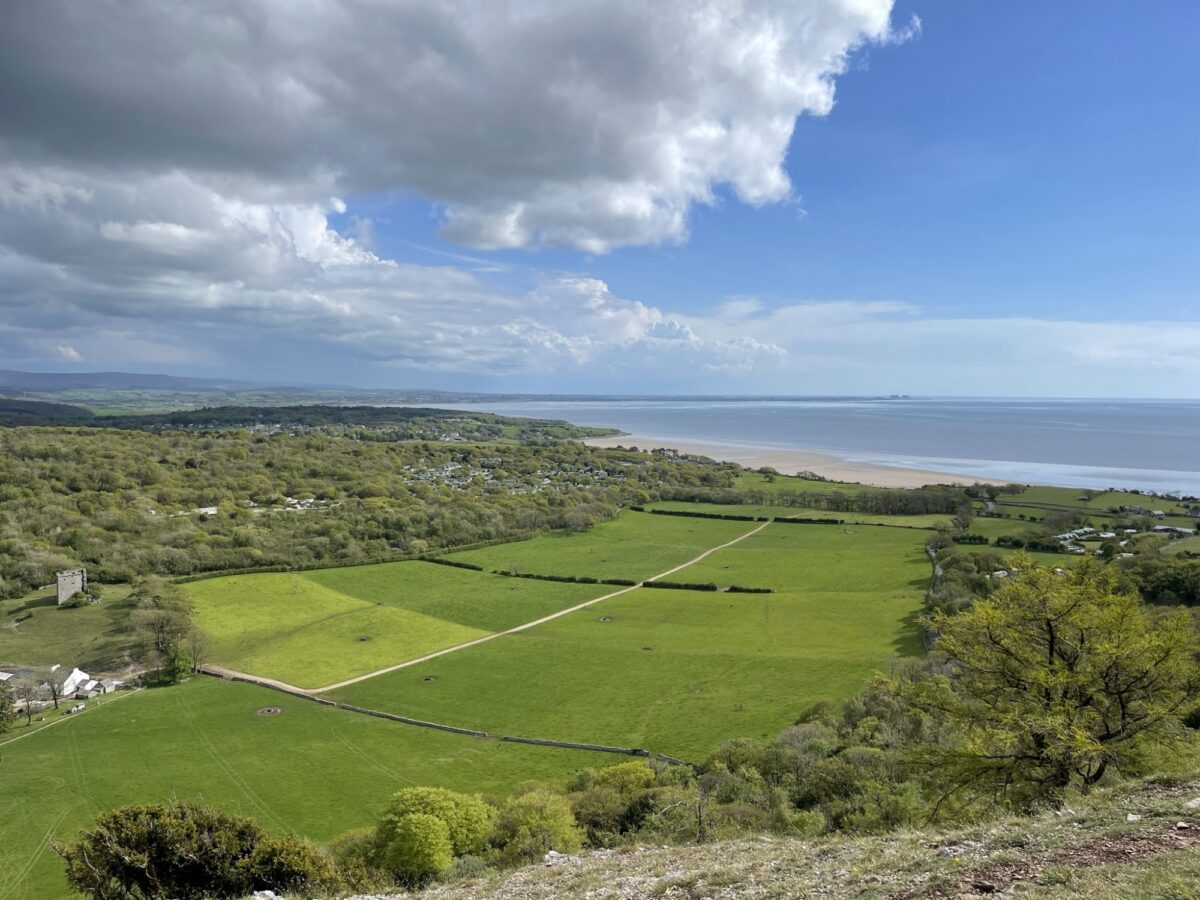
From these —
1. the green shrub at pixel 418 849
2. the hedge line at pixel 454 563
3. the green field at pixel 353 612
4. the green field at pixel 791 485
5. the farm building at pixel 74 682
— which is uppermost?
the green field at pixel 791 485

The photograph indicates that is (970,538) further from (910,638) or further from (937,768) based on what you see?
(937,768)

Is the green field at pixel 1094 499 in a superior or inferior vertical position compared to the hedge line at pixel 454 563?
superior

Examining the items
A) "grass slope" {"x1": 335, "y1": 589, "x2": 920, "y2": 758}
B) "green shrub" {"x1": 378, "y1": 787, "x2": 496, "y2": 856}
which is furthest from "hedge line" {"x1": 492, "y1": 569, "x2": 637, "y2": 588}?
"green shrub" {"x1": 378, "y1": 787, "x2": 496, "y2": 856}

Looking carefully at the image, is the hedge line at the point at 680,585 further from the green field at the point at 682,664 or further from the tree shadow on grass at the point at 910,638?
the tree shadow on grass at the point at 910,638

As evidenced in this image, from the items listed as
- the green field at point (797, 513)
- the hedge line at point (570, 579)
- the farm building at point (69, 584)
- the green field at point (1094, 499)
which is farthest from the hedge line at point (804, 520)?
the farm building at point (69, 584)

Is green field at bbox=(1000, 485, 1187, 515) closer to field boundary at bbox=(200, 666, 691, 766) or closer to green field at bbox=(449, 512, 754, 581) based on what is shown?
green field at bbox=(449, 512, 754, 581)
